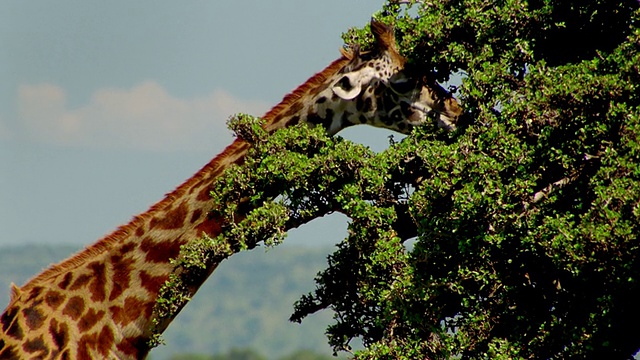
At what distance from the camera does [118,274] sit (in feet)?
50.8

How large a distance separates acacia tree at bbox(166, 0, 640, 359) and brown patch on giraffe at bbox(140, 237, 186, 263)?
616 mm

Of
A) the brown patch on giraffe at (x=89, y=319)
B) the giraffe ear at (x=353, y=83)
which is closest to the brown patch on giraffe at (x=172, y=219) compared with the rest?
the brown patch on giraffe at (x=89, y=319)

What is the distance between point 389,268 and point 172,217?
10.7 ft

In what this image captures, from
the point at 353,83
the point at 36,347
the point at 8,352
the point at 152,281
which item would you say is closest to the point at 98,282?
the point at 152,281

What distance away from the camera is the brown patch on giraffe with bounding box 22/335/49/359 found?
14.7 m

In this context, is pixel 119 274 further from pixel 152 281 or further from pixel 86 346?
pixel 86 346

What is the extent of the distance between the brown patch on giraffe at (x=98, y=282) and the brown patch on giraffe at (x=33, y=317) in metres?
0.74

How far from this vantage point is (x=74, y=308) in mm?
15086

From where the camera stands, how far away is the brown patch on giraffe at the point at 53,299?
49.6ft

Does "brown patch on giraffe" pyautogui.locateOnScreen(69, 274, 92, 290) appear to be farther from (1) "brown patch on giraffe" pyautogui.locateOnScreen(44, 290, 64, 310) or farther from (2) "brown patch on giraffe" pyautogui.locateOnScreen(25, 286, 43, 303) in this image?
(2) "brown patch on giraffe" pyautogui.locateOnScreen(25, 286, 43, 303)

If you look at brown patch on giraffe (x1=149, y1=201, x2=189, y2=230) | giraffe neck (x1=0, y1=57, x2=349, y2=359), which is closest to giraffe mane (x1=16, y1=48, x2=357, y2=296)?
giraffe neck (x1=0, y1=57, x2=349, y2=359)

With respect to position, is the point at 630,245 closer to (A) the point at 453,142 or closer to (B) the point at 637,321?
(B) the point at 637,321

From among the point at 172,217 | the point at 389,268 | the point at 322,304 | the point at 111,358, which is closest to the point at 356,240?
the point at 389,268

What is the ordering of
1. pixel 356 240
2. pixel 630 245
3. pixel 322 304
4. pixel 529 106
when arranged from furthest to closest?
pixel 322 304 → pixel 356 240 → pixel 529 106 → pixel 630 245
